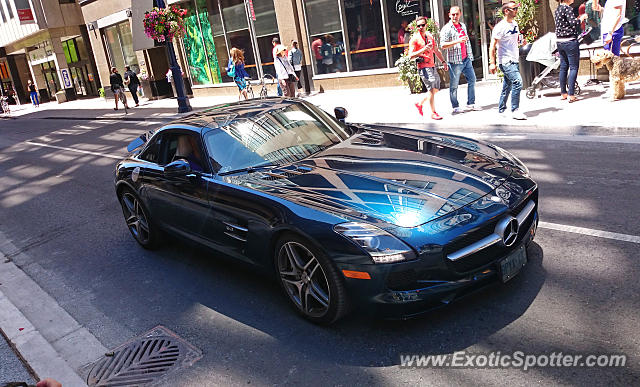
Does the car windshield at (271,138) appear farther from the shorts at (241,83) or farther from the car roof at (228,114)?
the shorts at (241,83)

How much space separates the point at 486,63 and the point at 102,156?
10.4m

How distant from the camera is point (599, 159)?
6777 millimetres

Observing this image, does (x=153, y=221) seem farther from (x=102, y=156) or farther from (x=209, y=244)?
(x=102, y=156)

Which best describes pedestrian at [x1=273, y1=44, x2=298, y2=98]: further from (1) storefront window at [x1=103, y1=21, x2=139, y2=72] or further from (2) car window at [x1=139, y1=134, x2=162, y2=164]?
(1) storefront window at [x1=103, y1=21, x2=139, y2=72]

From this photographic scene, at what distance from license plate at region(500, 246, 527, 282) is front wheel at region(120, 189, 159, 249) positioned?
3702 mm

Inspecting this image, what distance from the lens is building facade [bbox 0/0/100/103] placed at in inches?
1391

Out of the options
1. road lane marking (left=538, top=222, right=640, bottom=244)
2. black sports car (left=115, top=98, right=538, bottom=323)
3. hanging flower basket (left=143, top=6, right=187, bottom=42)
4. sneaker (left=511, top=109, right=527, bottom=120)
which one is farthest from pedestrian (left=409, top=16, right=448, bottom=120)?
hanging flower basket (left=143, top=6, right=187, bottom=42)

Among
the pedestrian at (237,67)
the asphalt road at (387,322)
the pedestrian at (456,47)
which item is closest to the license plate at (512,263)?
the asphalt road at (387,322)

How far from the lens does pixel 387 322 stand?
3760 millimetres

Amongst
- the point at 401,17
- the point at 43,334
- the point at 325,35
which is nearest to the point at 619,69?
the point at 401,17

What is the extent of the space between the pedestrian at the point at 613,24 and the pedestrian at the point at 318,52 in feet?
33.8

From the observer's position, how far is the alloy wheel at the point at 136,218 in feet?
19.5

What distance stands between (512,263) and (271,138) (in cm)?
237

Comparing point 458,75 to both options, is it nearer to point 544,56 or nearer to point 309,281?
point 544,56
